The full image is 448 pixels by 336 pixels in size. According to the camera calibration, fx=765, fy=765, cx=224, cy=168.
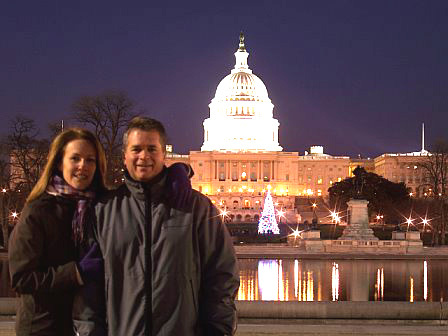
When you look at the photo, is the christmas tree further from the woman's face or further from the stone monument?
the woman's face

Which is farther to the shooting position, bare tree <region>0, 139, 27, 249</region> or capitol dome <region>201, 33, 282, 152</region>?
capitol dome <region>201, 33, 282, 152</region>

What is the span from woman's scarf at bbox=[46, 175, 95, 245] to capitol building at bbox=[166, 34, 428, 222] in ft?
404

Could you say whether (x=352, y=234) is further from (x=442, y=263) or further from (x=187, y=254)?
(x=187, y=254)

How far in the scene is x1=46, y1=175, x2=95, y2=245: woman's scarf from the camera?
5461 mm

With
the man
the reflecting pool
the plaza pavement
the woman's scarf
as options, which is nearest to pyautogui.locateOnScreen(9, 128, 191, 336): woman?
the woman's scarf

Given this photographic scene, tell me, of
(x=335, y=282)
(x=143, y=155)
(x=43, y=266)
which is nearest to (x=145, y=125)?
(x=143, y=155)

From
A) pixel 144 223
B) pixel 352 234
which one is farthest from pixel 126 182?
pixel 352 234

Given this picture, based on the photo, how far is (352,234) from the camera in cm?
4425

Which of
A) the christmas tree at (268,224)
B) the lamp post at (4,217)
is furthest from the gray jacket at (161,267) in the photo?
the christmas tree at (268,224)

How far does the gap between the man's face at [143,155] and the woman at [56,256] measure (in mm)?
131

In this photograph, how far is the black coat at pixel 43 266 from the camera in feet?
17.8

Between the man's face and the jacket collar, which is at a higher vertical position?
the man's face

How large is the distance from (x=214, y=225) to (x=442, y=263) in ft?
102

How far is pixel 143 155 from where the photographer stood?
553 cm
